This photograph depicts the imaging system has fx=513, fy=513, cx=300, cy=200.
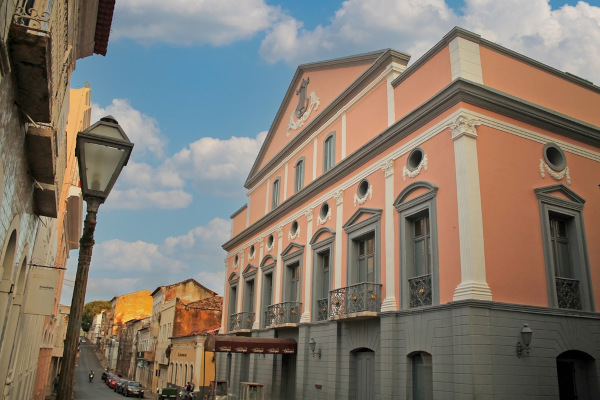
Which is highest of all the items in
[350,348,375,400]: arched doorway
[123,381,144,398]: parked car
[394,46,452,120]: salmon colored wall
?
[394,46,452,120]: salmon colored wall

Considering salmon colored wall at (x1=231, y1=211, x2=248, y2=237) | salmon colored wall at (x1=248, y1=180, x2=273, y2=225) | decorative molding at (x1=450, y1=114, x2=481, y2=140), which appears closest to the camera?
decorative molding at (x1=450, y1=114, x2=481, y2=140)

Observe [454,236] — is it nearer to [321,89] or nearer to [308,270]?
[308,270]

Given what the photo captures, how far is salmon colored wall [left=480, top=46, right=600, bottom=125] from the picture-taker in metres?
13.6

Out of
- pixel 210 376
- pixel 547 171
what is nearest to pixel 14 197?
pixel 547 171

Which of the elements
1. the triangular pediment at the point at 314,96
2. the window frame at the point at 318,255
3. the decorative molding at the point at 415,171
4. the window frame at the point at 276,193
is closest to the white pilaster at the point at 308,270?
the window frame at the point at 318,255

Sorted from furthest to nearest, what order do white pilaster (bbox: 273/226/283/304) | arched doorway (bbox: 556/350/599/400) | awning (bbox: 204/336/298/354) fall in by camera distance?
white pilaster (bbox: 273/226/283/304)
awning (bbox: 204/336/298/354)
arched doorway (bbox: 556/350/599/400)

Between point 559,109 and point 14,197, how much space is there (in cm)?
1376

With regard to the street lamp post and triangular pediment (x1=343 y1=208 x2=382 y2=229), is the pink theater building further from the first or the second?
the street lamp post

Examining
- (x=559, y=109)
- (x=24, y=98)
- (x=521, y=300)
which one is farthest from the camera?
(x=559, y=109)

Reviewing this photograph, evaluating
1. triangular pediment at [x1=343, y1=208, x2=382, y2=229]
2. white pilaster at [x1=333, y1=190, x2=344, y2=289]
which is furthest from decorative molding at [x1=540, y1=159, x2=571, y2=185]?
white pilaster at [x1=333, y1=190, x2=344, y2=289]

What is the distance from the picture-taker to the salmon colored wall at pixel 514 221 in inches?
464

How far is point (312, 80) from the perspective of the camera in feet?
72.4

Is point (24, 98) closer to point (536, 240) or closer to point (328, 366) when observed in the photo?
point (536, 240)

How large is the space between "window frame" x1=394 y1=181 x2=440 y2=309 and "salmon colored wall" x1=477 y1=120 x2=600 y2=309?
52.8 inches
